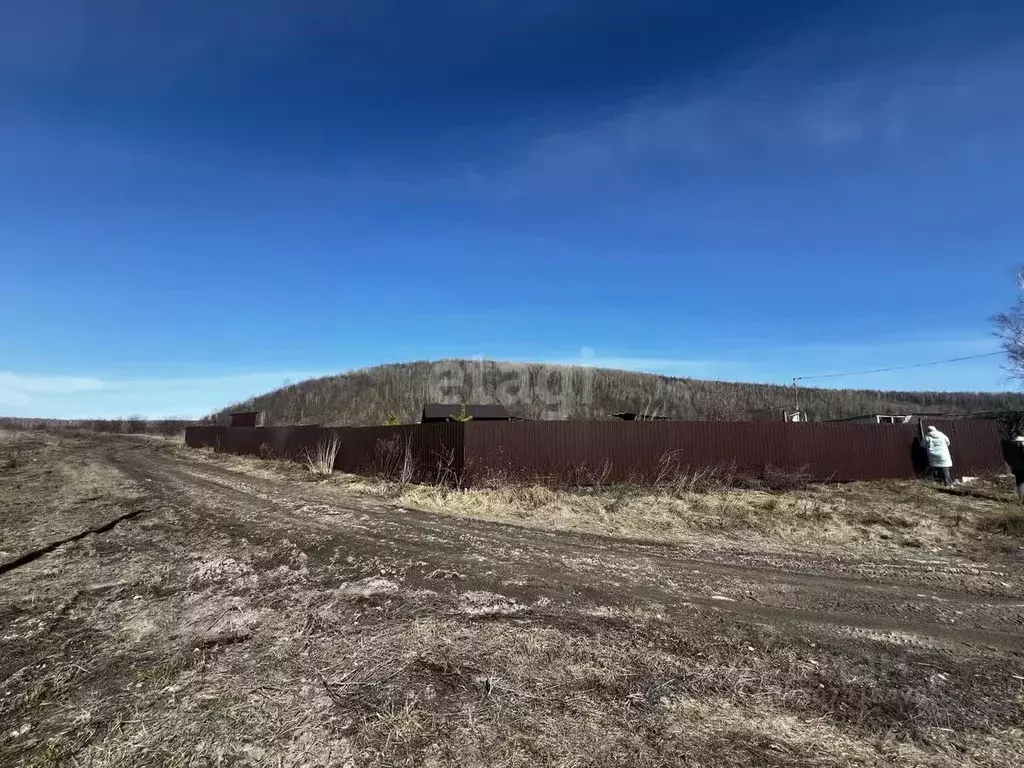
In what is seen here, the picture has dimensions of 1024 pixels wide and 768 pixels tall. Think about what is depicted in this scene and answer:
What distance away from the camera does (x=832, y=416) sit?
7875cm

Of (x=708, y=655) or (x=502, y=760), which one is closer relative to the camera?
(x=502, y=760)

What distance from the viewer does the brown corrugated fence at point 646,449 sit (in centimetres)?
1384

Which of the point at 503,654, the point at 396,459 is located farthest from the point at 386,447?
the point at 503,654

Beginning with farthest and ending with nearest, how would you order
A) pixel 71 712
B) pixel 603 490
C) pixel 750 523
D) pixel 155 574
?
pixel 603 490 < pixel 750 523 < pixel 155 574 < pixel 71 712

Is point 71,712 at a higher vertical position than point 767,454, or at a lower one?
lower

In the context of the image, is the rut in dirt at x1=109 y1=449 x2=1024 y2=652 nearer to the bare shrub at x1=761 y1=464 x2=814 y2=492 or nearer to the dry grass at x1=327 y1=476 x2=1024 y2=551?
the dry grass at x1=327 y1=476 x2=1024 y2=551

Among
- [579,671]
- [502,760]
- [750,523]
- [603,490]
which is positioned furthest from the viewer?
[603,490]

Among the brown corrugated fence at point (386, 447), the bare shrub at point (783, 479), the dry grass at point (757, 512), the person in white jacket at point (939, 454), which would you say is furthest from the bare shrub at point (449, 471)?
the person in white jacket at point (939, 454)

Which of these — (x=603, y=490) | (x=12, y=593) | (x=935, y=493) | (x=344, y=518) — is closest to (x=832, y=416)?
(x=935, y=493)

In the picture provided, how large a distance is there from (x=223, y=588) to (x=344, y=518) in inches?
162

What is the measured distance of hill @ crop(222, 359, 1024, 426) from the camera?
79.7 m

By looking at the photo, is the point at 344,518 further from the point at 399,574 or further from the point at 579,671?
the point at 579,671

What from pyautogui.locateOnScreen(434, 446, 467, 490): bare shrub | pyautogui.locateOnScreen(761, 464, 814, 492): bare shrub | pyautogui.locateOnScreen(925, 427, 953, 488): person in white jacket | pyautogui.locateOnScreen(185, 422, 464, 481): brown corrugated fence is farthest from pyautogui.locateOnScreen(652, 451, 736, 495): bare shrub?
pyautogui.locateOnScreen(925, 427, 953, 488): person in white jacket

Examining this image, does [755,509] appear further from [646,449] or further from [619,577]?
[619,577]
